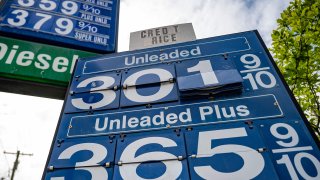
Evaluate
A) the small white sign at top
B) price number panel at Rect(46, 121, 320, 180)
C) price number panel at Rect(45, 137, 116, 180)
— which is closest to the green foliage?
the small white sign at top

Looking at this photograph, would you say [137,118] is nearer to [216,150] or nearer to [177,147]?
[177,147]

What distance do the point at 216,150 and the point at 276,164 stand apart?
0.52 meters

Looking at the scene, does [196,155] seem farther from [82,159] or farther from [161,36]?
[161,36]

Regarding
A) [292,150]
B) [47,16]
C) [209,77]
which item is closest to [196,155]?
[292,150]

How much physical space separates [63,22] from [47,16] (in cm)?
32

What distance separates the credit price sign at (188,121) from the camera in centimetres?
224

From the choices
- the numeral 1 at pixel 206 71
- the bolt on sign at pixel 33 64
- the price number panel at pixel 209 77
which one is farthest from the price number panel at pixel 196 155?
the bolt on sign at pixel 33 64

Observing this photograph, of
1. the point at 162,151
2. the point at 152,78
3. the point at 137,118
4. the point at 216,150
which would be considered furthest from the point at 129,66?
the point at 216,150

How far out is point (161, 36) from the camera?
527 centimetres

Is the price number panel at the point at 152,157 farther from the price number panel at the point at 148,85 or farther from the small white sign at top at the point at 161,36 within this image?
the small white sign at top at the point at 161,36

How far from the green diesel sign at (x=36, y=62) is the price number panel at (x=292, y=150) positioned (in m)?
2.91

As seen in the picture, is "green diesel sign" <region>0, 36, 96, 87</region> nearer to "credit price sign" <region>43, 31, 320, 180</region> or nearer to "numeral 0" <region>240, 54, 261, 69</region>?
"credit price sign" <region>43, 31, 320, 180</region>

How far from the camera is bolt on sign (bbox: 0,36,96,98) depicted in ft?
12.1

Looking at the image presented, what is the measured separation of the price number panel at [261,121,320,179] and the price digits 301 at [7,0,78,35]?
391cm
